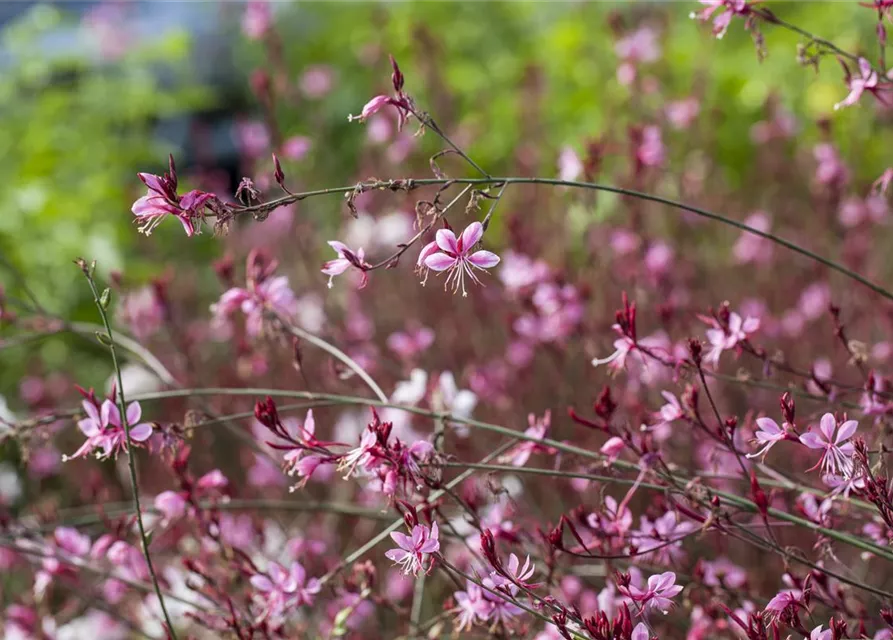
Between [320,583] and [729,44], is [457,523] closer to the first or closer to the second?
[320,583]

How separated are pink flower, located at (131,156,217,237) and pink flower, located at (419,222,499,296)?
34cm

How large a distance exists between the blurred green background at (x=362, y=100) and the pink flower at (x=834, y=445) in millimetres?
2247

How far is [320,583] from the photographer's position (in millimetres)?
1770

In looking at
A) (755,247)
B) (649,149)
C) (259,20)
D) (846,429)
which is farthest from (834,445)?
(259,20)

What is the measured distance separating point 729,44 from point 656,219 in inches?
90.8

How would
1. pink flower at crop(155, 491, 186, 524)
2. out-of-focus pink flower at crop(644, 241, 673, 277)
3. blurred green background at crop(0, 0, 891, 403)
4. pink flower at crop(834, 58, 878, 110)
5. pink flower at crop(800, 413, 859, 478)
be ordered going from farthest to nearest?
blurred green background at crop(0, 0, 891, 403) < out-of-focus pink flower at crop(644, 241, 673, 277) < pink flower at crop(155, 491, 186, 524) < pink flower at crop(834, 58, 878, 110) < pink flower at crop(800, 413, 859, 478)

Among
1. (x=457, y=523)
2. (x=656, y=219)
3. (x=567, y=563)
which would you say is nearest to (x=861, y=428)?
(x=567, y=563)

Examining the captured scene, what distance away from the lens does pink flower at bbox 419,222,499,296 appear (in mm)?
1450

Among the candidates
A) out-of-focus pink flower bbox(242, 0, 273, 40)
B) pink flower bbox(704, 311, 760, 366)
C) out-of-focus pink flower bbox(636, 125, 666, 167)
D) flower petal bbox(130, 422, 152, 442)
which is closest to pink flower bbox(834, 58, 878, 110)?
pink flower bbox(704, 311, 760, 366)

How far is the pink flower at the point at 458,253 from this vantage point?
1.45m

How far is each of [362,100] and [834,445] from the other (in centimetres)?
544

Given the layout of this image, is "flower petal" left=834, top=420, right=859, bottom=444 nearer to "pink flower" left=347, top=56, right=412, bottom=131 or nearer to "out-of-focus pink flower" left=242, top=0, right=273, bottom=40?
"pink flower" left=347, top=56, right=412, bottom=131

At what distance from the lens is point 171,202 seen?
1.43m

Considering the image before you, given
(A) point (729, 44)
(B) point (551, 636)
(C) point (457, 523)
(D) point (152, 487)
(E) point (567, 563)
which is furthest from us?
(A) point (729, 44)
